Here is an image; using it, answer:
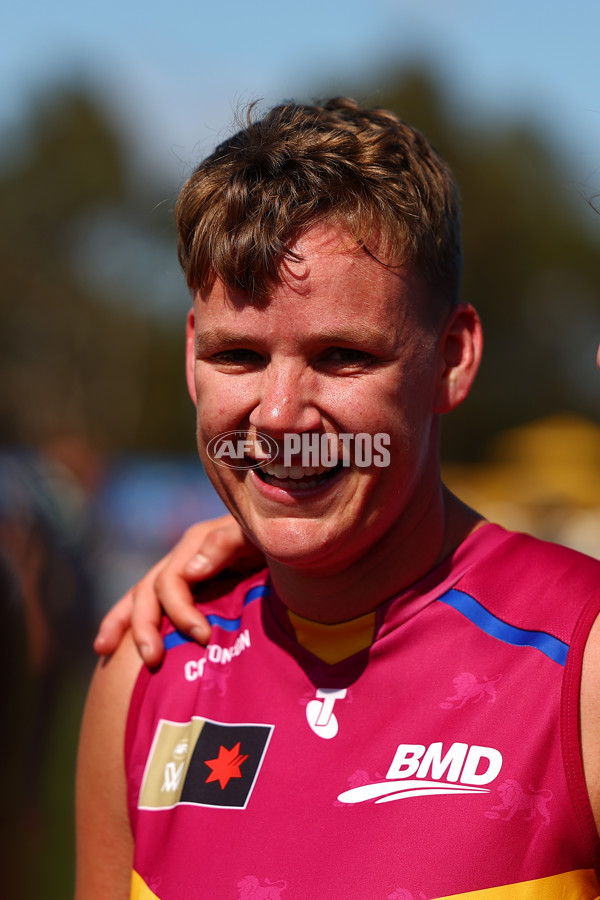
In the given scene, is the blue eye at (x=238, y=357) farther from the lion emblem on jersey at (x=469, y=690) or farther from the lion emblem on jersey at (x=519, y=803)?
the lion emblem on jersey at (x=519, y=803)

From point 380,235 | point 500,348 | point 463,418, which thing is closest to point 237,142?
point 380,235

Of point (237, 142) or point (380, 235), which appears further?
point (237, 142)

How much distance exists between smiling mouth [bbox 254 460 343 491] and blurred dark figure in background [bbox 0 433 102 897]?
2602 millimetres

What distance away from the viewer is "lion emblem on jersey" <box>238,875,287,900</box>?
1.71m

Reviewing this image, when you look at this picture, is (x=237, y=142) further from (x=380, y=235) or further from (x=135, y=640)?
(x=135, y=640)

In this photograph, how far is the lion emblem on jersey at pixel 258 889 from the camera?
5.62ft

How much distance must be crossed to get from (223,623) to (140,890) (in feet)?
2.02

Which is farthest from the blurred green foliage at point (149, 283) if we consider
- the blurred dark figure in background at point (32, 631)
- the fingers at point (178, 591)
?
the fingers at point (178, 591)

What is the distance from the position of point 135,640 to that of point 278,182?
1156mm

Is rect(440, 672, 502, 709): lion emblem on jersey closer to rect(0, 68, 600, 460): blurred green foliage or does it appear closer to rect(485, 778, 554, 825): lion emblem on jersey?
rect(485, 778, 554, 825): lion emblem on jersey

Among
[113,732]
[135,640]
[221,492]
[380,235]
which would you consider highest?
[380,235]

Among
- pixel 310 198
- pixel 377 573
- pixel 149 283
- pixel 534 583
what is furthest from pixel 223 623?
pixel 149 283

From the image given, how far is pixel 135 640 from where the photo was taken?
223 cm

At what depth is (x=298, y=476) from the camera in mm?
1840
